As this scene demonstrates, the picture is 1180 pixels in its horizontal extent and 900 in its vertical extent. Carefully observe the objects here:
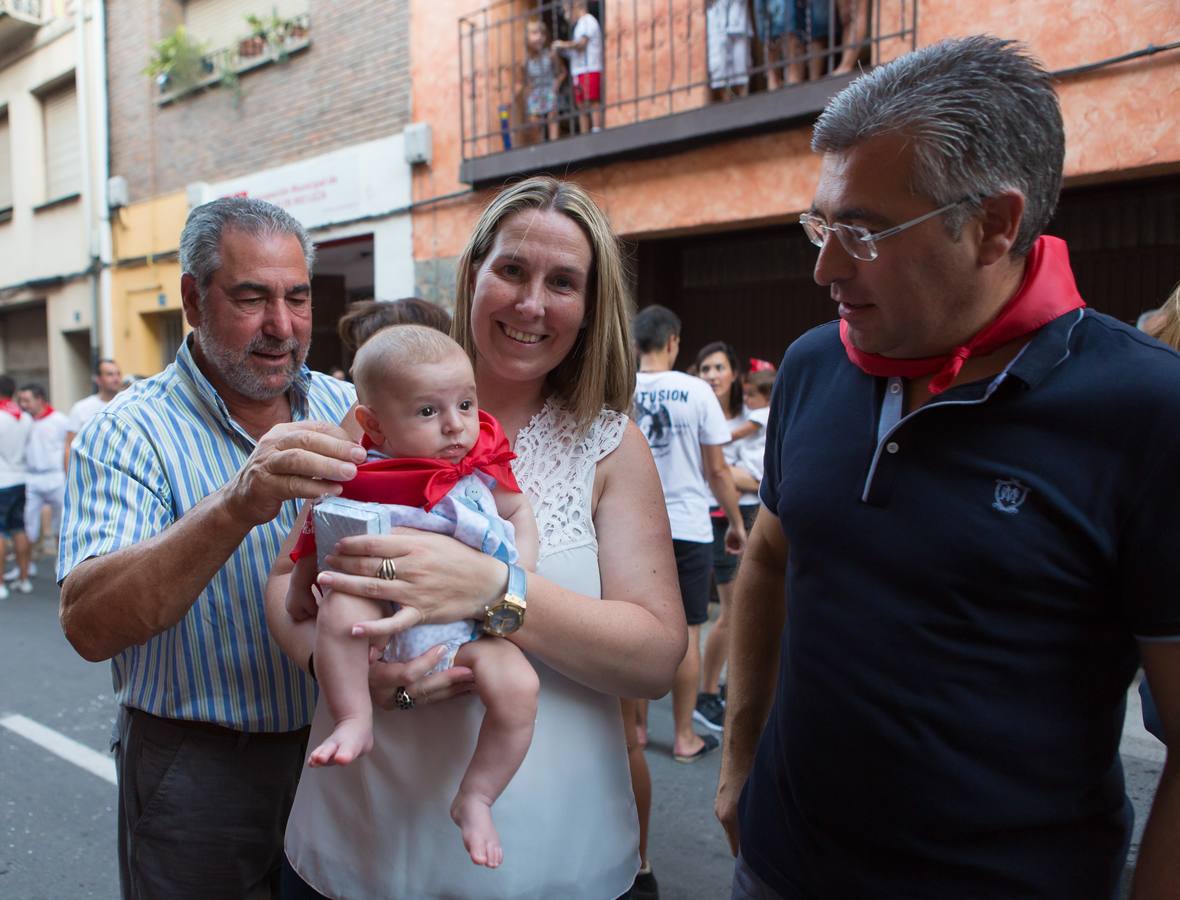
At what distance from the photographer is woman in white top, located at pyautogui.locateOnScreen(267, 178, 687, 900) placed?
1.61 m

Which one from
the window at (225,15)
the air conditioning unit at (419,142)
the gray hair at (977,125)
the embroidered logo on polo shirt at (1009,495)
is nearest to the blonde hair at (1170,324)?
the gray hair at (977,125)

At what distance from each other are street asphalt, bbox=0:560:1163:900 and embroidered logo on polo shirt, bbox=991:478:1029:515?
86.7 inches

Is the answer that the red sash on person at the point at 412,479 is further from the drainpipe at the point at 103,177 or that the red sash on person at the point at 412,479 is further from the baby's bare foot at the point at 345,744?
the drainpipe at the point at 103,177

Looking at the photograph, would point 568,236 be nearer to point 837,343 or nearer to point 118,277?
point 837,343

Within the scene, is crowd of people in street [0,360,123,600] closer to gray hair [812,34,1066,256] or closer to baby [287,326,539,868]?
baby [287,326,539,868]

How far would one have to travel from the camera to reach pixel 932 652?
4.87ft

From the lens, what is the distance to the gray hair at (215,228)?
2.17 m

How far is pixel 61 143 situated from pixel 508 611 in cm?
1563

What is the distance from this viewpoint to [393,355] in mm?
1740

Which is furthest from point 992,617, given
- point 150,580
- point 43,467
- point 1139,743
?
point 43,467

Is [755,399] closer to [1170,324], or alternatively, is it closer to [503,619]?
Answer: [1170,324]

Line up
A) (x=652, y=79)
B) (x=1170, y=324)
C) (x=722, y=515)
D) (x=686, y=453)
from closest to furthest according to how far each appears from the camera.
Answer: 1. (x=1170, y=324)
2. (x=686, y=453)
3. (x=722, y=515)
4. (x=652, y=79)

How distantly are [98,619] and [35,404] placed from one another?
9.41 meters

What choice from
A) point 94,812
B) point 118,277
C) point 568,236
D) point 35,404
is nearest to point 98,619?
point 568,236
